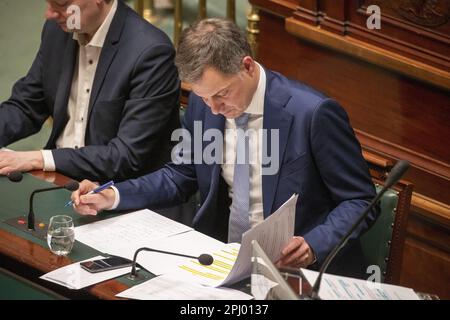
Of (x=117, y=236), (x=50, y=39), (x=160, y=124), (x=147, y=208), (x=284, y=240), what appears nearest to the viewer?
(x=284, y=240)

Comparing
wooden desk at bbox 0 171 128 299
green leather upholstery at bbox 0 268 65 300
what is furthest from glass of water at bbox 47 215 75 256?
green leather upholstery at bbox 0 268 65 300

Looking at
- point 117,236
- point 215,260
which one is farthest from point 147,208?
point 215,260

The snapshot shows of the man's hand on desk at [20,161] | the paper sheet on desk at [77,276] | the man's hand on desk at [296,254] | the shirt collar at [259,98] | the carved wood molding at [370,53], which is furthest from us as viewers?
the carved wood molding at [370,53]

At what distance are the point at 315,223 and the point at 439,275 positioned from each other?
101 centimetres

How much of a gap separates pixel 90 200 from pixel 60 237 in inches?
11.4

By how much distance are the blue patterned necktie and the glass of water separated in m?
0.59

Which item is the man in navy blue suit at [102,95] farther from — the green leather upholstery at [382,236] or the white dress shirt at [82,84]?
the green leather upholstery at [382,236]

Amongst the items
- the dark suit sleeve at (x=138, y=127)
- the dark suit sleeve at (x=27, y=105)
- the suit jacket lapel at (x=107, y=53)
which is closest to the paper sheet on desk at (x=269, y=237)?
the dark suit sleeve at (x=138, y=127)

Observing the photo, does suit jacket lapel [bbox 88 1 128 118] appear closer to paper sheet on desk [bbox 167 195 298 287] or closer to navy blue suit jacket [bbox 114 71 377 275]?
navy blue suit jacket [bbox 114 71 377 275]

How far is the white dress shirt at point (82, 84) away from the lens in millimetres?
3664

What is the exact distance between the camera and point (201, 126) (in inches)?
129

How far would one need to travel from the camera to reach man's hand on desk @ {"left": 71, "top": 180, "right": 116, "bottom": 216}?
120 inches

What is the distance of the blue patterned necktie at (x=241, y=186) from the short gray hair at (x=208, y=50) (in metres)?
0.30
